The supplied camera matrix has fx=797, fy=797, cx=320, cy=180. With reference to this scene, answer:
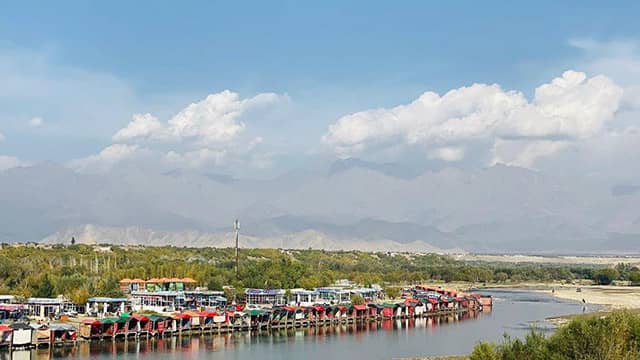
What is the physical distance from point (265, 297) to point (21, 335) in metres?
32.0

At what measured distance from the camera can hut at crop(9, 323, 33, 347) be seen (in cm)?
4875

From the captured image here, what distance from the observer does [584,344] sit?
81.0ft

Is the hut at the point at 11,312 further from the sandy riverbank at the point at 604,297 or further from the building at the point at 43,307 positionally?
the sandy riverbank at the point at 604,297

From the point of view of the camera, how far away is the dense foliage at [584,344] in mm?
23734

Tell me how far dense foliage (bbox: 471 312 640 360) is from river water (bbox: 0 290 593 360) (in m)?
24.5

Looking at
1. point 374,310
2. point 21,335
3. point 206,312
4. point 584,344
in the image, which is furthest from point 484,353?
point 374,310

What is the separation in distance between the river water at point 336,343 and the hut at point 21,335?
1.09 meters

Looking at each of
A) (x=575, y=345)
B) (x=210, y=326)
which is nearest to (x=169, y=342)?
(x=210, y=326)

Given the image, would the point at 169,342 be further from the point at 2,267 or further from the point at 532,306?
the point at 532,306

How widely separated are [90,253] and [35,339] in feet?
212

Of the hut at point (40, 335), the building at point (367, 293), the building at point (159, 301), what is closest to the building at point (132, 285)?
the building at point (159, 301)

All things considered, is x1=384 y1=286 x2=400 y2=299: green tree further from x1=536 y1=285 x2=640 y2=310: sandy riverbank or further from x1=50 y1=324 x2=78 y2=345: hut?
x1=50 y1=324 x2=78 y2=345: hut

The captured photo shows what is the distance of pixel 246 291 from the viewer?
78750 millimetres

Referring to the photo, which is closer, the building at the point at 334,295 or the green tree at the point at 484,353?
the green tree at the point at 484,353
